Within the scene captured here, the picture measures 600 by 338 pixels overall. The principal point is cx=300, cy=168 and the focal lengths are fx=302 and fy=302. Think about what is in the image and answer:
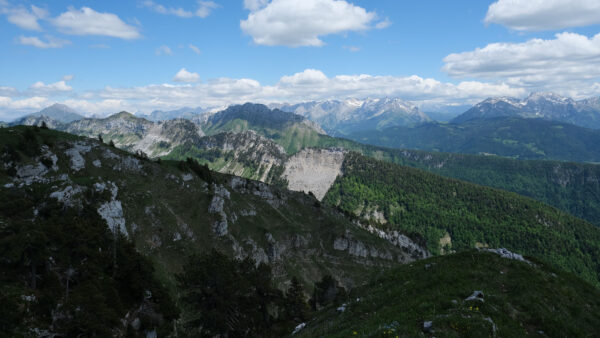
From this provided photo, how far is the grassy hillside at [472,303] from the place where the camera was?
21.7 m

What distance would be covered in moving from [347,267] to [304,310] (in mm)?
93289

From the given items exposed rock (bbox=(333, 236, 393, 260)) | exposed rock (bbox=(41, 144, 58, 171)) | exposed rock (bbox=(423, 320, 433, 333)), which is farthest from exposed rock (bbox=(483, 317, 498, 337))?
exposed rock (bbox=(333, 236, 393, 260))

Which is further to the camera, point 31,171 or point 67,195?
point 31,171

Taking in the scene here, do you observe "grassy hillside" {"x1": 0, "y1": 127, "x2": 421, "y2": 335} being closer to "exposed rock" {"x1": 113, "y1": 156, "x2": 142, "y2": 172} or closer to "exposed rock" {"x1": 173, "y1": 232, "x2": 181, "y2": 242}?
"exposed rock" {"x1": 113, "y1": 156, "x2": 142, "y2": 172}

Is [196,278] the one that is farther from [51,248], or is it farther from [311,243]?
[311,243]

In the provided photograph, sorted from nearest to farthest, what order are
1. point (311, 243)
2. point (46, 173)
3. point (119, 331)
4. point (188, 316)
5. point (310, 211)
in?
1. point (119, 331)
2. point (188, 316)
3. point (46, 173)
4. point (311, 243)
5. point (310, 211)

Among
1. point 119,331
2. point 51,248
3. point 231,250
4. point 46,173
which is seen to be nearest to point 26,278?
point 51,248

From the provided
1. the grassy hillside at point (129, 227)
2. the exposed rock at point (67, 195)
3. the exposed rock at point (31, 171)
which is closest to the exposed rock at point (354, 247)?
the grassy hillside at point (129, 227)

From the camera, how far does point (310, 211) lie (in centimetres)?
17512

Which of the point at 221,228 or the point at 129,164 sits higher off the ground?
the point at 129,164

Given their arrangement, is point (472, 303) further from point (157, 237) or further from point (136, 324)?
point (157, 237)

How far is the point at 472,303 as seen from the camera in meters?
24.8

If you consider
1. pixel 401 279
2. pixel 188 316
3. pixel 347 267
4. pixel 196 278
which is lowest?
pixel 347 267

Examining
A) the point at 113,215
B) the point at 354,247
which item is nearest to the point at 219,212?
the point at 113,215
